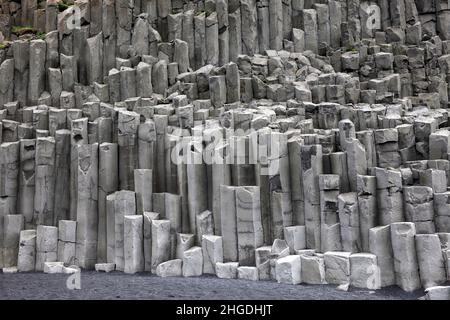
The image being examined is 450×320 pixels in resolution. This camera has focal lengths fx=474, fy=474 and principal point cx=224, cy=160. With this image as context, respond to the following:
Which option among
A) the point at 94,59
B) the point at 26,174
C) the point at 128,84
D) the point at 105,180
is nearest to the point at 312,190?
the point at 105,180

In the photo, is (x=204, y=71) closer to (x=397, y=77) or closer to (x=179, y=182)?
(x=179, y=182)

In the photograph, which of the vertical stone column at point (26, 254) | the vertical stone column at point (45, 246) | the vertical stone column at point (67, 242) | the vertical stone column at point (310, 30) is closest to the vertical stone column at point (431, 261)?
the vertical stone column at point (67, 242)

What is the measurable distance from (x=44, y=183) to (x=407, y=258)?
9.71 metres

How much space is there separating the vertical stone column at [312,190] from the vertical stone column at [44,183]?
7.15 metres

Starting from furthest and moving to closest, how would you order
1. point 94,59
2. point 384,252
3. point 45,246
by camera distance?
point 94,59, point 45,246, point 384,252

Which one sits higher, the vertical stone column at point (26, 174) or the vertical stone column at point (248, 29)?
the vertical stone column at point (248, 29)

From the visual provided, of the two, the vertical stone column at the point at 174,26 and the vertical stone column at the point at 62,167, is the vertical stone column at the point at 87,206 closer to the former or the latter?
the vertical stone column at the point at 62,167

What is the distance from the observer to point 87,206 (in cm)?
1280

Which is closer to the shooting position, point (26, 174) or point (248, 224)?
point (248, 224)

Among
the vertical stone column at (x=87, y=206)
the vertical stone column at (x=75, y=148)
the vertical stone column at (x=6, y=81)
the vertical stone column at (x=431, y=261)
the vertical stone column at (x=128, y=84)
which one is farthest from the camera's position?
the vertical stone column at (x=6, y=81)

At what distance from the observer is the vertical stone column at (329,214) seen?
1094 cm

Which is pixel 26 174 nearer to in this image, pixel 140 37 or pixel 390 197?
pixel 140 37

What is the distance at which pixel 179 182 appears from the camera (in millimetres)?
12648

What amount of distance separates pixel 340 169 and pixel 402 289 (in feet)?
10.2
